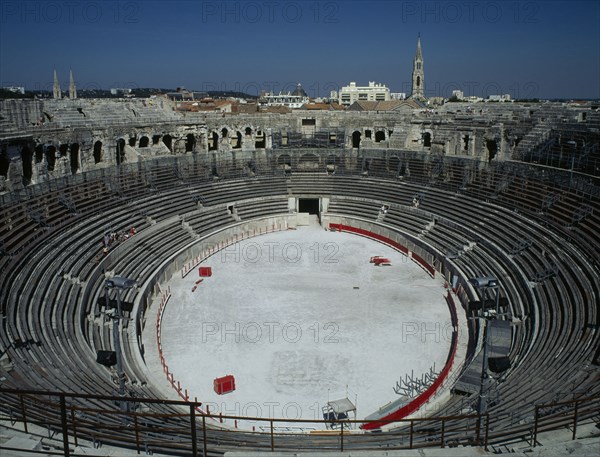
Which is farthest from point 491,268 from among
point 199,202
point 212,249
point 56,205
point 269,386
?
point 56,205

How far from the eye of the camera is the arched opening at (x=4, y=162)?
2902 cm

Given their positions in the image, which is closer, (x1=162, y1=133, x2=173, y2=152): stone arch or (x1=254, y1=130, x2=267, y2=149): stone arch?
(x1=162, y1=133, x2=173, y2=152): stone arch

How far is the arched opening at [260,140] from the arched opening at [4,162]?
2435 cm

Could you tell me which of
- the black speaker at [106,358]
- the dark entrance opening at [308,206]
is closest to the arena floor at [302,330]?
the black speaker at [106,358]

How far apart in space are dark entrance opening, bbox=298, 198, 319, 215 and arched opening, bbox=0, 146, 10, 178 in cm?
2232

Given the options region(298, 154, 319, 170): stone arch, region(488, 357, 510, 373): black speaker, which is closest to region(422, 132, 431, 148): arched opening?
region(298, 154, 319, 170): stone arch

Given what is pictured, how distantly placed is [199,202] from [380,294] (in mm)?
16664

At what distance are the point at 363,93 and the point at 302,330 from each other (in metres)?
169

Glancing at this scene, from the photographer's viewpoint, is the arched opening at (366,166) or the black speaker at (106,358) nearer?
the black speaker at (106,358)

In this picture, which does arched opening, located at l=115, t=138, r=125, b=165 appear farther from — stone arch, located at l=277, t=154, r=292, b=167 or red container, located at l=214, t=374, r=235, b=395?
red container, located at l=214, t=374, r=235, b=395

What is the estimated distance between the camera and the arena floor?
65.6 ft

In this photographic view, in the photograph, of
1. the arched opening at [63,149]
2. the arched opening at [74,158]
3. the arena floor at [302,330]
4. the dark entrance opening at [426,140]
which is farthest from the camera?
the dark entrance opening at [426,140]

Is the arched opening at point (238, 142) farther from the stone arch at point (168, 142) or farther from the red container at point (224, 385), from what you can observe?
the red container at point (224, 385)

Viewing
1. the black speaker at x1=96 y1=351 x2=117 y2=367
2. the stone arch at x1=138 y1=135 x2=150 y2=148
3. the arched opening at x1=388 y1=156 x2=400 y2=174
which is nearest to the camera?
the black speaker at x1=96 y1=351 x2=117 y2=367
